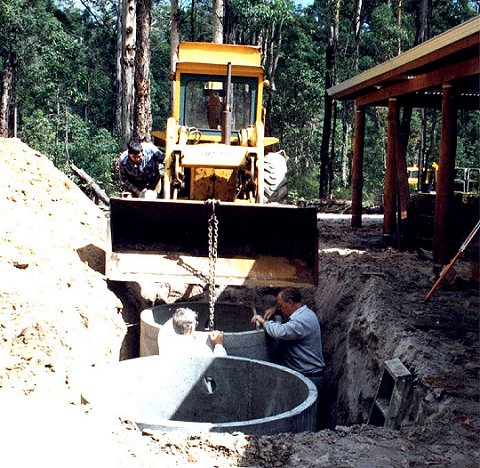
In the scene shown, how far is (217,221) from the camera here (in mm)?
8195

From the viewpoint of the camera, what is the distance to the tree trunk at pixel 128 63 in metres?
16.8

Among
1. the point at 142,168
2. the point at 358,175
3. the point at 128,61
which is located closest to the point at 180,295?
the point at 142,168

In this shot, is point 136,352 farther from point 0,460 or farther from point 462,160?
point 462,160

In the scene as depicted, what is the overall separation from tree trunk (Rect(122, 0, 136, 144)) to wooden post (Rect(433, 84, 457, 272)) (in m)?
9.45

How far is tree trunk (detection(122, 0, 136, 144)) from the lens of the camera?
16797mm

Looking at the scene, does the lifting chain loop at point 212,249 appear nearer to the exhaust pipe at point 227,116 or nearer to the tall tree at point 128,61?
the exhaust pipe at point 227,116

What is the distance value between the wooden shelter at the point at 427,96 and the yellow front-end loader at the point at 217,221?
2194 millimetres

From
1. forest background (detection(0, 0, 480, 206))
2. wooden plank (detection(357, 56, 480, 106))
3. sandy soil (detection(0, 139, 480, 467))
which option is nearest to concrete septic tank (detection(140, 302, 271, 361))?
sandy soil (detection(0, 139, 480, 467))

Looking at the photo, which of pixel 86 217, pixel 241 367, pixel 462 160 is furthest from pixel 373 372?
pixel 462 160

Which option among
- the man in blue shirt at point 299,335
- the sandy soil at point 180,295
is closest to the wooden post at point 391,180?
the sandy soil at point 180,295

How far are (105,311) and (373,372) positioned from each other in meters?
3.25

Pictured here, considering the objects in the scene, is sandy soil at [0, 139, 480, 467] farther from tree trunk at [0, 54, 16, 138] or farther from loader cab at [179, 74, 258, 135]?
tree trunk at [0, 54, 16, 138]

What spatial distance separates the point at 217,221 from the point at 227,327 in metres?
1.69

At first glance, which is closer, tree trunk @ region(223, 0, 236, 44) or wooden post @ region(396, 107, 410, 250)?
wooden post @ region(396, 107, 410, 250)
